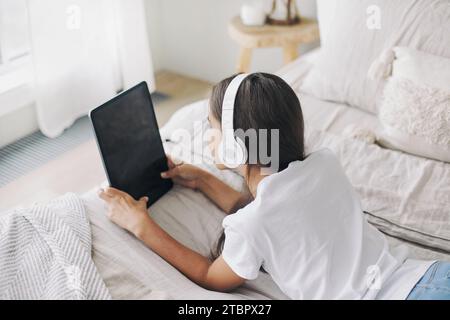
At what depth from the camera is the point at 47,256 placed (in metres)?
0.99

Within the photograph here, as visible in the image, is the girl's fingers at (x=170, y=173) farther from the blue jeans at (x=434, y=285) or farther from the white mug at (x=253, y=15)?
the white mug at (x=253, y=15)

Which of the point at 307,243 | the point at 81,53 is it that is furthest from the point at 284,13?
the point at 307,243

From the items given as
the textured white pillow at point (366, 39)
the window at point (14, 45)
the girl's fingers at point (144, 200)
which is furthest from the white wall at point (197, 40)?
the girl's fingers at point (144, 200)

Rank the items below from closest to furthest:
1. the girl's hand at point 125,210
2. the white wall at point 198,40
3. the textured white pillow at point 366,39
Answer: the girl's hand at point 125,210 → the textured white pillow at point 366,39 → the white wall at point 198,40

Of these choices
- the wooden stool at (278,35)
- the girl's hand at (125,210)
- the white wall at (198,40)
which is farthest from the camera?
the white wall at (198,40)

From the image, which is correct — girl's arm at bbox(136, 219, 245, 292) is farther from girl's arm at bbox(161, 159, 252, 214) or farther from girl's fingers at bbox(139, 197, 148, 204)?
girl's arm at bbox(161, 159, 252, 214)

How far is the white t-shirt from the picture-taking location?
942mm

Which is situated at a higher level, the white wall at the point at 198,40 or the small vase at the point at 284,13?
the small vase at the point at 284,13

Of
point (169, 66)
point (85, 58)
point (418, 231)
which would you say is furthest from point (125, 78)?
point (418, 231)

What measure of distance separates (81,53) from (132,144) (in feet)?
4.02

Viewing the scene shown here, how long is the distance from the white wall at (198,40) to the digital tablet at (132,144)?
146 cm

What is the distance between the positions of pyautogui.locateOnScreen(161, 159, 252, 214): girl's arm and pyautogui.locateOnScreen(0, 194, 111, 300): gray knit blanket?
288 millimetres

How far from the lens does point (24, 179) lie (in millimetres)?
2031

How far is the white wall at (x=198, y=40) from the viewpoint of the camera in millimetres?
2637
